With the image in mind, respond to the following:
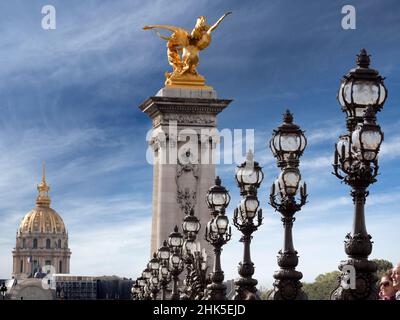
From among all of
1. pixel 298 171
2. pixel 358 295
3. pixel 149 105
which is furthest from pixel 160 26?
pixel 358 295

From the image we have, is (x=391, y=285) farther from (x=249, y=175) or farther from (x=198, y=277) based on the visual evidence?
(x=198, y=277)

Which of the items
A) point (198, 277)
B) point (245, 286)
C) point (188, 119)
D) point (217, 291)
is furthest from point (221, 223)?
point (188, 119)

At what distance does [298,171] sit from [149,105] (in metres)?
56.3

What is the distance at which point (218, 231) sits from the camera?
117 feet

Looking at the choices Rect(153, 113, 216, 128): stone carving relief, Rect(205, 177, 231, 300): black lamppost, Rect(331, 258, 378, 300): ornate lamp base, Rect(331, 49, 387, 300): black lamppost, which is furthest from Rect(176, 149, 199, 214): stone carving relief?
Rect(331, 258, 378, 300): ornate lamp base

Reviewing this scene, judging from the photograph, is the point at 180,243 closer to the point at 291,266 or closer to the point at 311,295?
the point at 291,266

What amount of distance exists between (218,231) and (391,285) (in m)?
16.0

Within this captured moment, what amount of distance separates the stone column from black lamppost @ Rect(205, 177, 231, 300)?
42948mm

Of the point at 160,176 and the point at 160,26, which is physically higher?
the point at 160,26

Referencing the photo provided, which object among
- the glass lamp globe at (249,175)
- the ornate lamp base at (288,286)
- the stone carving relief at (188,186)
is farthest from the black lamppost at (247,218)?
the stone carving relief at (188,186)

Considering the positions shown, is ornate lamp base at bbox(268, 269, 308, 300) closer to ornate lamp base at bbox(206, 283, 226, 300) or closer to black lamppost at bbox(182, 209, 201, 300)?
ornate lamp base at bbox(206, 283, 226, 300)

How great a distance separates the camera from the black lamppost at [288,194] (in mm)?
24938
